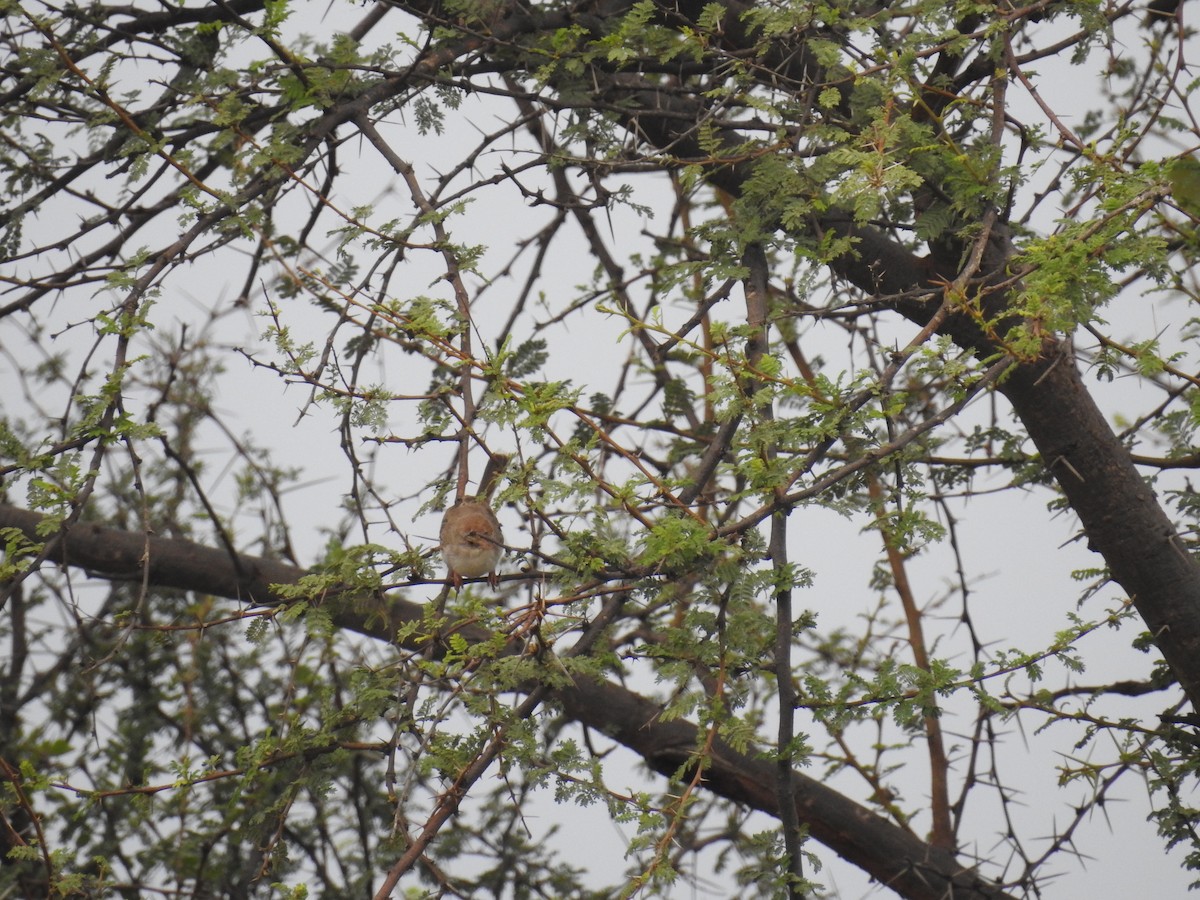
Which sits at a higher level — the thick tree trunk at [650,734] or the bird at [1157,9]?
the bird at [1157,9]

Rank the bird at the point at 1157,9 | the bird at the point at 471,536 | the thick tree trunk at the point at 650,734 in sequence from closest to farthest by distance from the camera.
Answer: the bird at the point at 471,536 → the thick tree trunk at the point at 650,734 → the bird at the point at 1157,9

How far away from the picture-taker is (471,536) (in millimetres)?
1955

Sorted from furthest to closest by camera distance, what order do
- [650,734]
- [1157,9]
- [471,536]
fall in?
[1157,9]
[650,734]
[471,536]

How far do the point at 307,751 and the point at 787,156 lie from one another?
1.40 meters

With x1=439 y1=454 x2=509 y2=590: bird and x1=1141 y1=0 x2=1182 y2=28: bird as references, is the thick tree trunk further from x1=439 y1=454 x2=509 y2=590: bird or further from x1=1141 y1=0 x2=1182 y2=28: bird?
x1=1141 y1=0 x2=1182 y2=28: bird

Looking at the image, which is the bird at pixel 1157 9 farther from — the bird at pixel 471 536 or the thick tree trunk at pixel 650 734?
the bird at pixel 471 536

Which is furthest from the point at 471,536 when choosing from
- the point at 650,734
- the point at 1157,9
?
the point at 1157,9

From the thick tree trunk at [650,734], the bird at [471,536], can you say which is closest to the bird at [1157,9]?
the thick tree trunk at [650,734]

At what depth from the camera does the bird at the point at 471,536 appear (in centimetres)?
196

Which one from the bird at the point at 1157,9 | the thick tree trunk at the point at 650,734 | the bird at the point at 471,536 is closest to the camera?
the bird at the point at 471,536

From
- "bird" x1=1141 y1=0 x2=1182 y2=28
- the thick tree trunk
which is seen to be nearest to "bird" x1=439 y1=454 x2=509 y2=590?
the thick tree trunk

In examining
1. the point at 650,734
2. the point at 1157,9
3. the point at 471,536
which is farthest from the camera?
the point at 1157,9

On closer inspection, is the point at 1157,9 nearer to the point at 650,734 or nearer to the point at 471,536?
the point at 650,734

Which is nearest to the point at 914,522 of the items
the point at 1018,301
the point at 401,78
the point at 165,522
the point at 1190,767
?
the point at 1018,301
